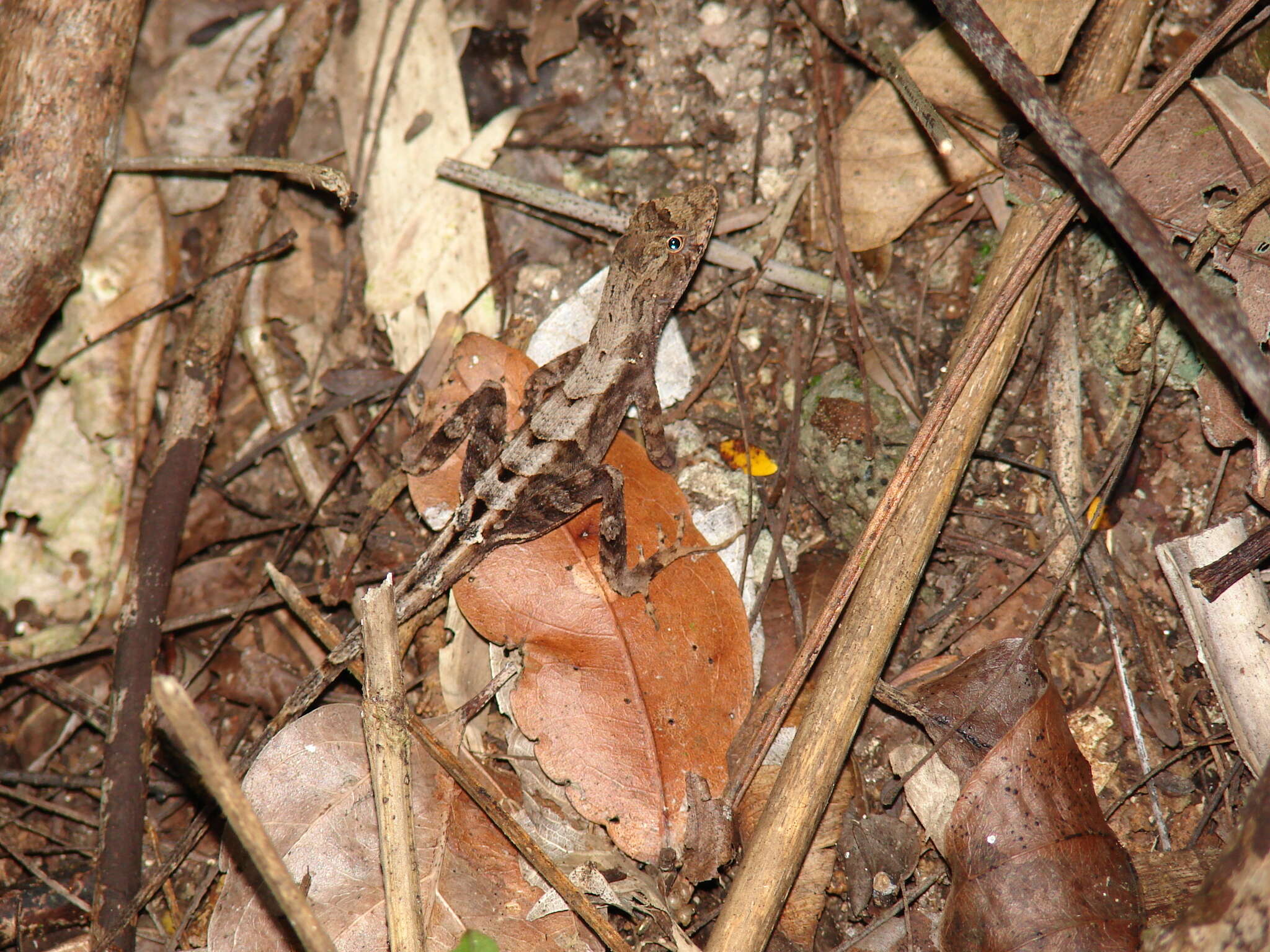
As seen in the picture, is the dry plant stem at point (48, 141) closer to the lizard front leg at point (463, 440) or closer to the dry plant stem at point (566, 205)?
the dry plant stem at point (566, 205)

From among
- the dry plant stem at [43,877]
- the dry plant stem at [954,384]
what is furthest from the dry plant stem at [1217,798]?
the dry plant stem at [43,877]

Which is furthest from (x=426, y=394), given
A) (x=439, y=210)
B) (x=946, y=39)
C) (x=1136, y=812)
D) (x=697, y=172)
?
(x=1136, y=812)

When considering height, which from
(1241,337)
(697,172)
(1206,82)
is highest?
(697,172)

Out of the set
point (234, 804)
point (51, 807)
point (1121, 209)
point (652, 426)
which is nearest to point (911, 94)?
point (1121, 209)

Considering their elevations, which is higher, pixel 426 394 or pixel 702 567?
pixel 426 394

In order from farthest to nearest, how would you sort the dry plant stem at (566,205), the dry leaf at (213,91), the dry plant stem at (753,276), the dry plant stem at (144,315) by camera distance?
the dry leaf at (213,91) → the dry plant stem at (144,315) → the dry plant stem at (566,205) → the dry plant stem at (753,276)

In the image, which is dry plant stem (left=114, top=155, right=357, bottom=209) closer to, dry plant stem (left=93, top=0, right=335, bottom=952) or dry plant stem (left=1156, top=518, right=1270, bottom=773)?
dry plant stem (left=93, top=0, right=335, bottom=952)

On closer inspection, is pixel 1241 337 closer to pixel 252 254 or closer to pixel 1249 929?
pixel 1249 929

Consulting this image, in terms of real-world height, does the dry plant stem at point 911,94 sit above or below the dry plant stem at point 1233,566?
above
